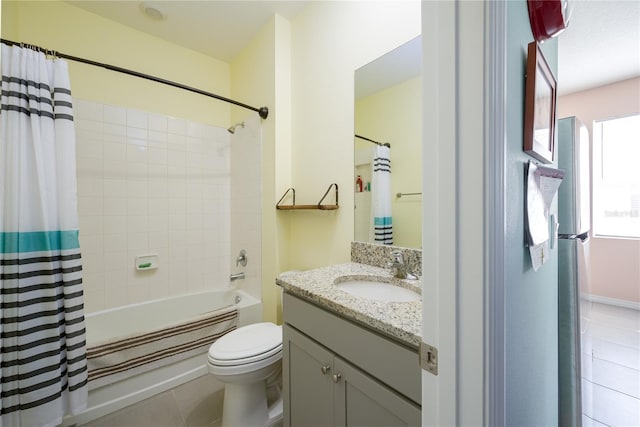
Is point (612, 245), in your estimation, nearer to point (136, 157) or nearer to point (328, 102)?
point (328, 102)

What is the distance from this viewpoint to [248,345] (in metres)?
1.38

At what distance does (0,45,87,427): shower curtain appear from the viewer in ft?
3.71

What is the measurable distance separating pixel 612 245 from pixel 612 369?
5.78 feet

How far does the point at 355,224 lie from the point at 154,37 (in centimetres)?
235

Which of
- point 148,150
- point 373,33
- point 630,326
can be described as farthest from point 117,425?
point 630,326

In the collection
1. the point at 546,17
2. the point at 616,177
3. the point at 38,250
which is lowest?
the point at 38,250

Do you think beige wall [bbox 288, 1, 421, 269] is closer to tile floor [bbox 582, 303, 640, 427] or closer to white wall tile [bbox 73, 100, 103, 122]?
tile floor [bbox 582, 303, 640, 427]

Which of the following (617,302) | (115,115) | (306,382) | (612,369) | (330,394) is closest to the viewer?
(330,394)

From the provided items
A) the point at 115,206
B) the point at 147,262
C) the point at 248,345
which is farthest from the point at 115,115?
the point at 248,345

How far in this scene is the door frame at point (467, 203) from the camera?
429mm

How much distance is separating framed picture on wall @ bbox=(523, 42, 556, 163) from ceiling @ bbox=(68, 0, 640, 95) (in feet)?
4.95

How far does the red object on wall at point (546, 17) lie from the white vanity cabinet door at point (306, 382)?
3.67ft

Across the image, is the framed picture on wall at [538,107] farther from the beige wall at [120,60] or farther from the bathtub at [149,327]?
the beige wall at [120,60]

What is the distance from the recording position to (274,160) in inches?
76.6
